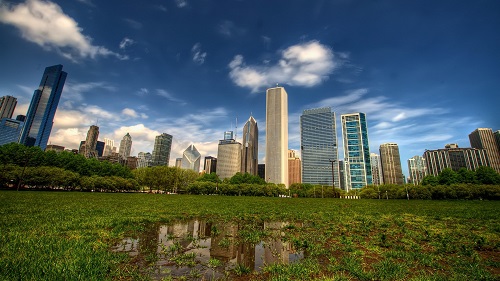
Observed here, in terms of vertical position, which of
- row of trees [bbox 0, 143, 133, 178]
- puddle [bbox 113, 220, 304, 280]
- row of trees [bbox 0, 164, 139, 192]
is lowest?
puddle [bbox 113, 220, 304, 280]

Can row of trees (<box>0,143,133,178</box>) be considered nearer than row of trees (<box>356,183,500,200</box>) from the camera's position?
Yes

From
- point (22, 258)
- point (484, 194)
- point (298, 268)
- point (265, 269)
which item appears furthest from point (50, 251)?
point (484, 194)

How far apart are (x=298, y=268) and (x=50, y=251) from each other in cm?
750

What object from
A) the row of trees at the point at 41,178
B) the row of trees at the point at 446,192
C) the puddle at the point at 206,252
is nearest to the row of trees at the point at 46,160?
the row of trees at the point at 41,178

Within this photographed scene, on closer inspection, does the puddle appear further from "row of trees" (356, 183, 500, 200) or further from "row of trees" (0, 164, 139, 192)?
"row of trees" (356, 183, 500, 200)

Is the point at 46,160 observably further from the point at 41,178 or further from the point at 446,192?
the point at 446,192

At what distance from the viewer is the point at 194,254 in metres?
7.64

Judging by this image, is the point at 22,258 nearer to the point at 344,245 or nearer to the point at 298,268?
the point at 298,268

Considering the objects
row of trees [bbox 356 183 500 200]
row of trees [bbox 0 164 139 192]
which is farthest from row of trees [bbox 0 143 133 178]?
row of trees [bbox 356 183 500 200]

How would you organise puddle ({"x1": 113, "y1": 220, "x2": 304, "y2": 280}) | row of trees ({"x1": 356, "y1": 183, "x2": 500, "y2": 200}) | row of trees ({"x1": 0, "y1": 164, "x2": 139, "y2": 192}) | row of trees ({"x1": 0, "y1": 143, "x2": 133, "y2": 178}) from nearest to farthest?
puddle ({"x1": 113, "y1": 220, "x2": 304, "y2": 280}), row of trees ({"x1": 0, "y1": 164, "x2": 139, "y2": 192}), row of trees ({"x1": 0, "y1": 143, "x2": 133, "y2": 178}), row of trees ({"x1": 356, "y1": 183, "x2": 500, "y2": 200})

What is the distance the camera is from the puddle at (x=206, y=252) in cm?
634

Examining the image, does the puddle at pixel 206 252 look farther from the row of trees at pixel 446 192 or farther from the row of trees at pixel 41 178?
the row of trees at pixel 446 192

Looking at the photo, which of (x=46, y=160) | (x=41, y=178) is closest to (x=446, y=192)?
(x=41, y=178)

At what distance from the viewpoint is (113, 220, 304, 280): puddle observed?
6340 millimetres
